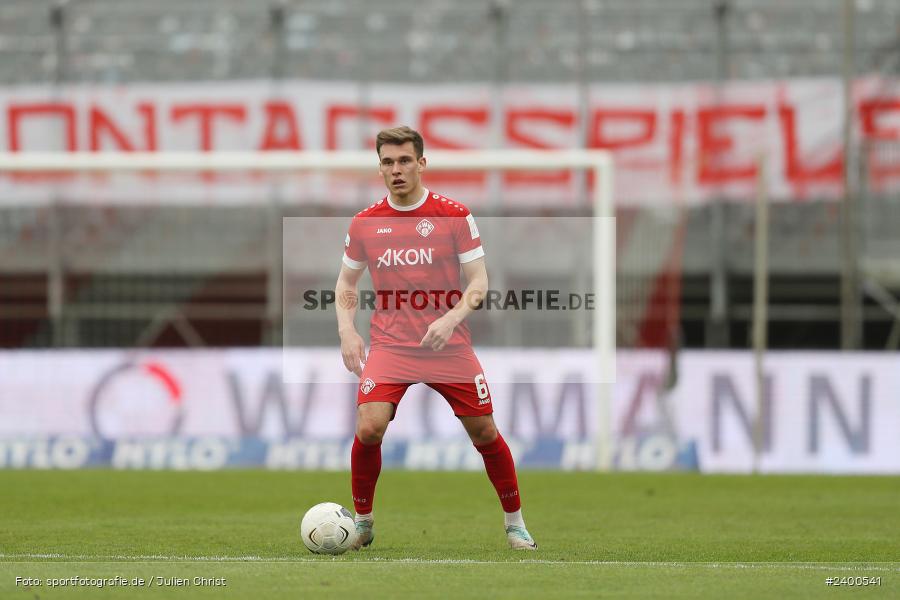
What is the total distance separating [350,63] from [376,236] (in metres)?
13.2

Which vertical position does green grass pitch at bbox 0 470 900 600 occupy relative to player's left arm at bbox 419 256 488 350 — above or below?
below

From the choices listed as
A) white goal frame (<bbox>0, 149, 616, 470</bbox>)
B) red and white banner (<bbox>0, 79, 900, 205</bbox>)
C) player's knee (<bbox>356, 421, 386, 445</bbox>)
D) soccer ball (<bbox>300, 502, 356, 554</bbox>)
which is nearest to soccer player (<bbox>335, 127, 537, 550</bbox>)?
player's knee (<bbox>356, 421, 386, 445</bbox>)

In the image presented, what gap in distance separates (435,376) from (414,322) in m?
0.29

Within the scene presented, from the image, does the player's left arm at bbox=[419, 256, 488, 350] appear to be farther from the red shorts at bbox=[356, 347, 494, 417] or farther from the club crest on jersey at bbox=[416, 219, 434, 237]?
the club crest on jersey at bbox=[416, 219, 434, 237]

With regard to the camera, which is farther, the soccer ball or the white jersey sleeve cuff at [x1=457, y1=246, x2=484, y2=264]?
the white jersey sleeve cuff at [x1=457, y1=246, x2=484, y2=264]

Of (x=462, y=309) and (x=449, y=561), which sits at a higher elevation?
(x=462, y=309)

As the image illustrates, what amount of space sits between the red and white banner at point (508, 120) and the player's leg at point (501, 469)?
11.9 metres

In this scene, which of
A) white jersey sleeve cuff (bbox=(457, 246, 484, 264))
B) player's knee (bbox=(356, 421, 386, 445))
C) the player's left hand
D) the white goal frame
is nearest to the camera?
the player's left hand

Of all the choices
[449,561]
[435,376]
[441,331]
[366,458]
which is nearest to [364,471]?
[366,458]

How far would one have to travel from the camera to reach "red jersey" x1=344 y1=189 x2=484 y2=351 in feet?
25.5

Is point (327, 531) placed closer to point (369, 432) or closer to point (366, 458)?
point (366, 458)

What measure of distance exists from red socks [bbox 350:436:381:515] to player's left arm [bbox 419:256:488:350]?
591mm

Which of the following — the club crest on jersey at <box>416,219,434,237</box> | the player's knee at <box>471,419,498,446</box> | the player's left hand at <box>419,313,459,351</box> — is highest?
the club crest on jersey at <box>416,219,434,237</box>

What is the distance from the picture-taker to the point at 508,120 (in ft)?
66.2
